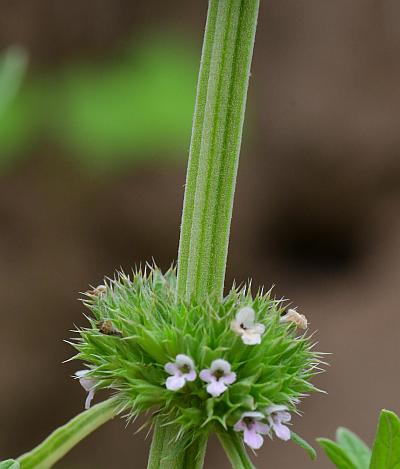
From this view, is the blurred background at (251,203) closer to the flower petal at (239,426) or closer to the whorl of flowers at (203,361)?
the whorl of flowers at (203,361)

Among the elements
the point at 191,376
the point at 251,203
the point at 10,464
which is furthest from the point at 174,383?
the point at 251,203

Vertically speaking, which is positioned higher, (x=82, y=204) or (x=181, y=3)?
(x=181, y=3)

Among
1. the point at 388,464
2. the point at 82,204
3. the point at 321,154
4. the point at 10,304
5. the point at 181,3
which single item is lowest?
the point at 10,304

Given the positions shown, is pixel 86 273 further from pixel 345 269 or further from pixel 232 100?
pixel 232 100

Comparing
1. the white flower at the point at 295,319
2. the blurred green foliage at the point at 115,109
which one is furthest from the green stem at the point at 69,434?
the blurred green foliage at the point at 115,109

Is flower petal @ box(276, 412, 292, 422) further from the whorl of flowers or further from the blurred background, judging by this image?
the blurred background

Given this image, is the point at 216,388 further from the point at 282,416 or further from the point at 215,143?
the point at 215,143

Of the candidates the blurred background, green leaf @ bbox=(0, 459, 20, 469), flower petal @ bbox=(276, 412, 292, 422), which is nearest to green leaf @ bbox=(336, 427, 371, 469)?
flower petal @ bbox=(276, 412, 292, 422)

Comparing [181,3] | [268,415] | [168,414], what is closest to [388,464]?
[268,415]
